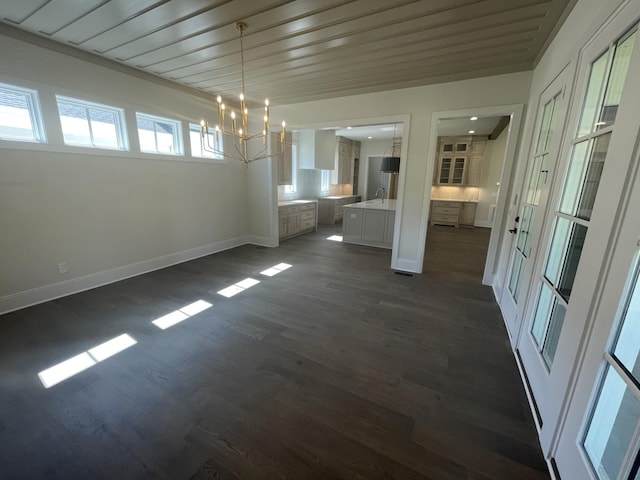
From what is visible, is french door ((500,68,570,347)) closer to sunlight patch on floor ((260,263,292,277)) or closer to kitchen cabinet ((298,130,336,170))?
sunlight patch on floor ((260,263,292,277))

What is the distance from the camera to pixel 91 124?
125 inches

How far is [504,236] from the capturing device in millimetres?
3387

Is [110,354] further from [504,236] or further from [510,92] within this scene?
[510,92]

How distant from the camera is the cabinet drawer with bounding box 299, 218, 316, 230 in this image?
647cm

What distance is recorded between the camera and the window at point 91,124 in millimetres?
Result: 2969

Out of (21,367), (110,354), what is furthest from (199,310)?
(21,367)

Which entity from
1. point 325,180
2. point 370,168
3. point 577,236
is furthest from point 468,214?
point 577,236

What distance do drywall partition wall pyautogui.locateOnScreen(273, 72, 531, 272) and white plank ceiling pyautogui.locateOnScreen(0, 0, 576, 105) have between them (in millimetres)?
179

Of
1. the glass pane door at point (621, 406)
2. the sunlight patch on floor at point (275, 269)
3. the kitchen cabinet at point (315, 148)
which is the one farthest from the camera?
the kitchen cabinet at point (315, 148)

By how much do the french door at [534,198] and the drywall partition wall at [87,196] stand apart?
4546 mm

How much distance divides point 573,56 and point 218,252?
507cm

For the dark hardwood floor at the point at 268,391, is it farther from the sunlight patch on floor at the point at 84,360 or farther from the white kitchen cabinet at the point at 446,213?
the white kitchen cabinet at the point at 446,213

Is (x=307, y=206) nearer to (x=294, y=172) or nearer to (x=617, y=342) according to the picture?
(x=294, y=172)

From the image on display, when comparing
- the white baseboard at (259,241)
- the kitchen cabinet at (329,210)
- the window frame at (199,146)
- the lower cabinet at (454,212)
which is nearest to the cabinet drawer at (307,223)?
the kitchen cabinet at (329,210)
